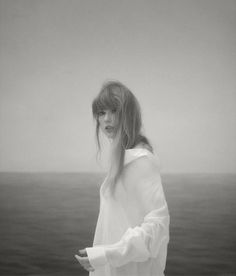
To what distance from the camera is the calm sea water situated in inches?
109

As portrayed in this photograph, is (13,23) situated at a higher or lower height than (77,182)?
higher

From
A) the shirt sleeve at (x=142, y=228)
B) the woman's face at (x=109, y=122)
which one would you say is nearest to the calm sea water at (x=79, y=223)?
the woman's face at (x=109, y=122)

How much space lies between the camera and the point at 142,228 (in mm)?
1219

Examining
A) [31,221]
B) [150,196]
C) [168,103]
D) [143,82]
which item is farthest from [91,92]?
[150,196]

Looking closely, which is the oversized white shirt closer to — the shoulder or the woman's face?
the shoulder

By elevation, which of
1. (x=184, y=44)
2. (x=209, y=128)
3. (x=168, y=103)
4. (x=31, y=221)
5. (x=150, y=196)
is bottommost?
(x=31, y=221)

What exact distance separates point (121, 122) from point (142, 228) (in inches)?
17.5

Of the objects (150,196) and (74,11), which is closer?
(150,196)

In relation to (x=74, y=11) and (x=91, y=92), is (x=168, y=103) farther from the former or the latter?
(x=74, y=11)

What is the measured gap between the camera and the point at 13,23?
9.69ft

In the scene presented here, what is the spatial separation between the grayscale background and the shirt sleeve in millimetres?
1583

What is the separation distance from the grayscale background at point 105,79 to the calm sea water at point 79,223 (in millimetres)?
18

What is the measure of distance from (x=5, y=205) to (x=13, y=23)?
4.63 ft

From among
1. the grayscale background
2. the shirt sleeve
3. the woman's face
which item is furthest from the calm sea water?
the shirt sleeve
